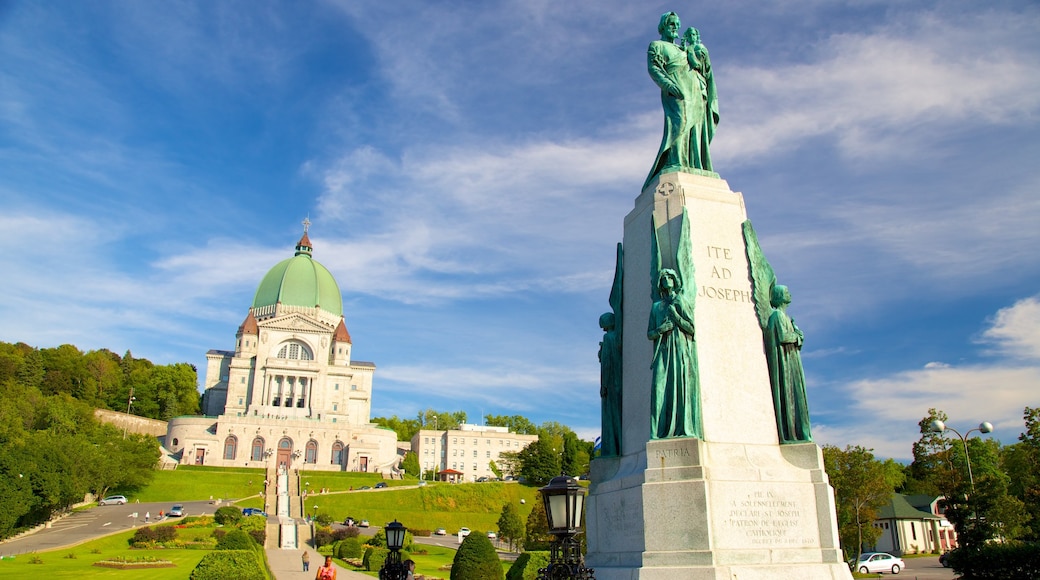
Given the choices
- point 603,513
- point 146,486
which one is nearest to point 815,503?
point 603,513

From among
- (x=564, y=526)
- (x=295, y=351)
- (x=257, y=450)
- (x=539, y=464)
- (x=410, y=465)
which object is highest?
(x=295, y=351)

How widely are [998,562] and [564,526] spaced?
49.1 feet

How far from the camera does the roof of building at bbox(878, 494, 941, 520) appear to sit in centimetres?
5028

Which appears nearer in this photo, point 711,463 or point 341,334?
point 711,463

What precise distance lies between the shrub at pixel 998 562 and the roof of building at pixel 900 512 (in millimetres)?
34393

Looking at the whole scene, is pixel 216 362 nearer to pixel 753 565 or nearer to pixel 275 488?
pixel 275 488

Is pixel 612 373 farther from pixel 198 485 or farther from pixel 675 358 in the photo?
pixel 198 485

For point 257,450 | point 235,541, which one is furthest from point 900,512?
point 257,450

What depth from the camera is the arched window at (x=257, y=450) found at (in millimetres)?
89312

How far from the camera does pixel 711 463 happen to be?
9320 millimetres

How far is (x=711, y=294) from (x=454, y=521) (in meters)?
59.8

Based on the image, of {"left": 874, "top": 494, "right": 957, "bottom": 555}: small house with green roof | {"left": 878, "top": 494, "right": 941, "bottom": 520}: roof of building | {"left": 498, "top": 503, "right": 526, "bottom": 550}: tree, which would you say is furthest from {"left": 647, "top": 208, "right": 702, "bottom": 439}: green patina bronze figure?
{"left": 878, "top": 494, "right": 941, "bottom": 520}: roof of building

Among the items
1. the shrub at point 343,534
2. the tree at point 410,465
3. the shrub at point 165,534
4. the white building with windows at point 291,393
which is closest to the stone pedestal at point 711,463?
the shrub at point 165,534

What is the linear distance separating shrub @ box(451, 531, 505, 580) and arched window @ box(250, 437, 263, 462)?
75018 millimetres
